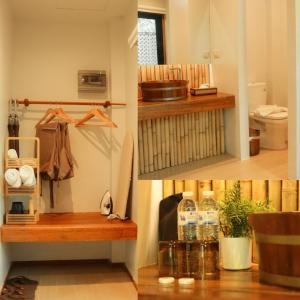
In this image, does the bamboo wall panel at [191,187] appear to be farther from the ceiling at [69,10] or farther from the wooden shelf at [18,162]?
the ceiling at [69,10]

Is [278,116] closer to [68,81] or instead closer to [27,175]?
[27,175]

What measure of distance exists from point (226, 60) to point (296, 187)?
20.4 inches

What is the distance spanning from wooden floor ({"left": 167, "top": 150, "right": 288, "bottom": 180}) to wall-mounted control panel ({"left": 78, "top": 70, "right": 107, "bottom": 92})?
3.56 metres

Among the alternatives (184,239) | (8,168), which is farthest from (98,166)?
(184,239)

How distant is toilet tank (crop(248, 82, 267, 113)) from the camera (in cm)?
148

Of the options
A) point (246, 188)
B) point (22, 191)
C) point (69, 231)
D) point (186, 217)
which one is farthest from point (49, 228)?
point (246, 188)

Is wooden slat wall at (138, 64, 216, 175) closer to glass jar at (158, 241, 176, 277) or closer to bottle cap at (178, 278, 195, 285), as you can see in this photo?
glass jar at (158, 241, 176, 277)

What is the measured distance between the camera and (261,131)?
1512mm

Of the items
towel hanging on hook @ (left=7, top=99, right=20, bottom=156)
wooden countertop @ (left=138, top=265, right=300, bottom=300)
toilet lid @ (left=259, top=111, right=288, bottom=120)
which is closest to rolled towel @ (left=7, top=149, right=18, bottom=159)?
towel hanging on hook @ (left=7, top=99, right=20, bottom=156)

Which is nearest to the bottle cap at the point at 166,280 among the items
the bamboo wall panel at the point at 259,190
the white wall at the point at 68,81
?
the bamboo wall panel at the point at 259,190

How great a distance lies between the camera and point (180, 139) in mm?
1486

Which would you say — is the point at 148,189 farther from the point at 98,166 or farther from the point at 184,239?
the point at 98,166

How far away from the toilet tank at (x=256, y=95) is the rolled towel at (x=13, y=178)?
2.97 m

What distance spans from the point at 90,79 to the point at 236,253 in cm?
348
